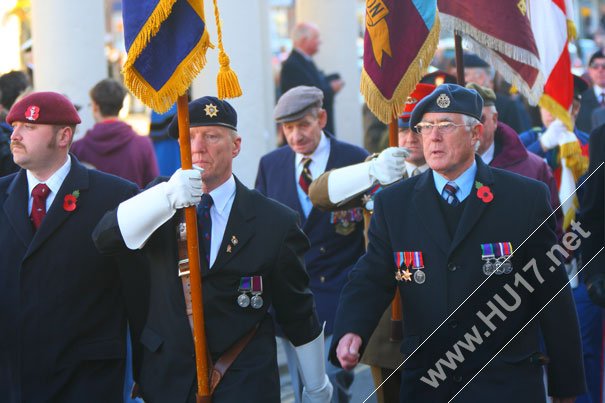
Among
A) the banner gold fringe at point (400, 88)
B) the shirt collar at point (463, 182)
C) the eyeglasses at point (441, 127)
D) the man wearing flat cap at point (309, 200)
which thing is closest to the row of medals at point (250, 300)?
the shirt collar at point (463, 182)

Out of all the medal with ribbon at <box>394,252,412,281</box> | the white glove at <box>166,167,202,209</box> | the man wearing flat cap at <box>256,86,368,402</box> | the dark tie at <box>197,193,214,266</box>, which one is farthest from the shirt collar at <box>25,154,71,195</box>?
the man wearing flat cap at <box>256,86,368,402</box>

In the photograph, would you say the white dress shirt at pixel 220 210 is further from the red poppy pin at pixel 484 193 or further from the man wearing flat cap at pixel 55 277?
the red poppy pin at pixel 484 193

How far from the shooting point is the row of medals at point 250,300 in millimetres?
5457

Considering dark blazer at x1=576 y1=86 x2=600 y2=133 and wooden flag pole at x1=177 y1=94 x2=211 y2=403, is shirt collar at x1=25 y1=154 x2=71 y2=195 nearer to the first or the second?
wooden flag pole at x1=177 y1=94 x2=211 y2=403

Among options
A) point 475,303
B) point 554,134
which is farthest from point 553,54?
point 475,303

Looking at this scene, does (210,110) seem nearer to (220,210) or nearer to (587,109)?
(220,210)

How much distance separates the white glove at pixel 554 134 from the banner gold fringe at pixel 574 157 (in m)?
0.08

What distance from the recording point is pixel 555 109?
8398mm

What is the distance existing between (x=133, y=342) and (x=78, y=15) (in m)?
5.29

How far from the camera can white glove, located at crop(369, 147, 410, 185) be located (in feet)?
20.8

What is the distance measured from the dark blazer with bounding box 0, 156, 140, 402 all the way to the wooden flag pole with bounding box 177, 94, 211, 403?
54cm

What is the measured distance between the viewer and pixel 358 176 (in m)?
6.56

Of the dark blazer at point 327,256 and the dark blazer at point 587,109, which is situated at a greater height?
the dark blazer at point 587,109

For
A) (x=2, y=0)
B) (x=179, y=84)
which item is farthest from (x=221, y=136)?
(x=2, y=0)
